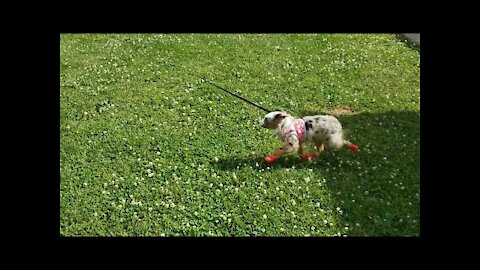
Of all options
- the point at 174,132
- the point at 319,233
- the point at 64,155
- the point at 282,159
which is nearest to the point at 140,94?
the point at 174,132

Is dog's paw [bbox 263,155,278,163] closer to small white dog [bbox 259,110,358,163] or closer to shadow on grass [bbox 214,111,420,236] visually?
small white dog [bbox 259,110,358,163]

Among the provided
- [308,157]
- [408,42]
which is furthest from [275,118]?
[408,42]

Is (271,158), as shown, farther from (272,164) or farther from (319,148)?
(319,148)

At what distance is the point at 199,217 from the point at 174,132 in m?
2.57

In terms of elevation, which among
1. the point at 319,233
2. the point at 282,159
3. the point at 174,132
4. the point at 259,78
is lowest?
the point at 319,233

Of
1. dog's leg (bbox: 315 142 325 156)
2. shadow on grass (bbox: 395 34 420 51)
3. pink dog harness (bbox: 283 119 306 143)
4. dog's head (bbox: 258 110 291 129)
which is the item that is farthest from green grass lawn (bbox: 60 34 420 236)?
dog's head (bbox: 258 110 291 129)

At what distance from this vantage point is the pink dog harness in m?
7.20

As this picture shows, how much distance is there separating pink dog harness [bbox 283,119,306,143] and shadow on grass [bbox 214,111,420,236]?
0.59 m

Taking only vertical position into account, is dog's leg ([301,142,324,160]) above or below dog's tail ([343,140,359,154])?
below

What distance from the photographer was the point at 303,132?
24.0 ft

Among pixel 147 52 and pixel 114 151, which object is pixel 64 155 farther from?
pixel 147 52

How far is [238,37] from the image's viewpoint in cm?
1389

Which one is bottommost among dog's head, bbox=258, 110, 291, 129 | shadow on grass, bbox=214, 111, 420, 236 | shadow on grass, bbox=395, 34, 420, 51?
shadow on grass, bbox=214, 111, 420, 236

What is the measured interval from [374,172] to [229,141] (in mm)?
2721
